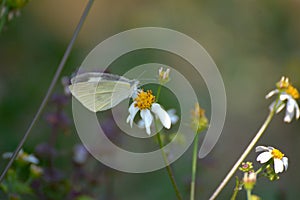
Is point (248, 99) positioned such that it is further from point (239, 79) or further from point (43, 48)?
point (43, 48)

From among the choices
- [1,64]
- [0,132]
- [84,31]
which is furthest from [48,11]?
[0,132]

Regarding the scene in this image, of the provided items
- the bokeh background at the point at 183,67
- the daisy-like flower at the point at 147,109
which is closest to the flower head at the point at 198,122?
the daisy-like flower at the point at 147,109

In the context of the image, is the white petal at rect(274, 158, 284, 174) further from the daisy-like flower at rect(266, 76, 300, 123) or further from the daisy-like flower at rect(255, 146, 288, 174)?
the daisy-like flower at rect(266, 76, 300, 123)

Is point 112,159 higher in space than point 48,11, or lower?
lower

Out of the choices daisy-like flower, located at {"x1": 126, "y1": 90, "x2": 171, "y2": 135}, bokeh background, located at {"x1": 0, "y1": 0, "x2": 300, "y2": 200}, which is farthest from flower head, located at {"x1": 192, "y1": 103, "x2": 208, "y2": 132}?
bokeh background, located at {"x1": 0, "y1": 0, "x2": 300, "y2": 200}

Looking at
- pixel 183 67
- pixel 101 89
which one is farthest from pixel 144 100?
pixel 183 67
